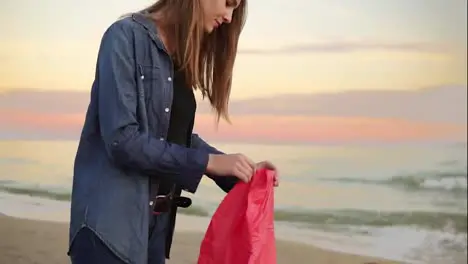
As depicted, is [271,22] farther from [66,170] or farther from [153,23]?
[153,23]

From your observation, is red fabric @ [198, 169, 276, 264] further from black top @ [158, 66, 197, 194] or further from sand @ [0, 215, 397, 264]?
sand @ [0, 215, 397, 264]

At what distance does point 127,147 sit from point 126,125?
0.11 ft

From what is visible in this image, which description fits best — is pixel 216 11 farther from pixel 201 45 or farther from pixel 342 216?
pixel 342 216

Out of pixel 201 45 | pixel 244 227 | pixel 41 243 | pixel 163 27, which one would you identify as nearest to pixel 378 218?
pixel 41 243

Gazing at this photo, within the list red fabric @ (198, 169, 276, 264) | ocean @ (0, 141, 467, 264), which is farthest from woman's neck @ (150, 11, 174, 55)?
ocean @ (0, 141, 467, 264)

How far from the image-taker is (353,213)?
2.43 metres

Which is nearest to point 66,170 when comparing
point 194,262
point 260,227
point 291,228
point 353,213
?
point 194,262

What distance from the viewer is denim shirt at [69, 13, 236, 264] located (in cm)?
107

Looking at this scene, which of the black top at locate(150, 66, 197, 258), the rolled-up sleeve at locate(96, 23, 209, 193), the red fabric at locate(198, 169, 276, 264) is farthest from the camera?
the red fabric at locate(198, 169, 276, 264)

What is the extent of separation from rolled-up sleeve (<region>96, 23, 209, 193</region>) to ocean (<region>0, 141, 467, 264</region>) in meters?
1.19

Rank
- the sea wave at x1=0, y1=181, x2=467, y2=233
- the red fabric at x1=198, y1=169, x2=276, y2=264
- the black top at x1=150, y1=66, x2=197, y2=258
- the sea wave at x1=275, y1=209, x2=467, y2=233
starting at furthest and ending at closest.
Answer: the sea wave at x1=275, y1=209, x2=467, y2=233 → the sea wave at x1=0, y1=181, x2=467, y2=233 → the red fabric at x1=198, y1=169, x2=276, y2=264 → the black top at x1=150, y1=66, x2=197, y2=258

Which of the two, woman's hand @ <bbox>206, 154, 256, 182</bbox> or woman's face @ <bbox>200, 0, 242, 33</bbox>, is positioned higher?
woman's face @ <bbox>200, 0, 242, 33</bbox>

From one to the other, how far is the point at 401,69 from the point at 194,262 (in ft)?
3.22

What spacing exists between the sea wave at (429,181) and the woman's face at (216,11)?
1.33 metres
